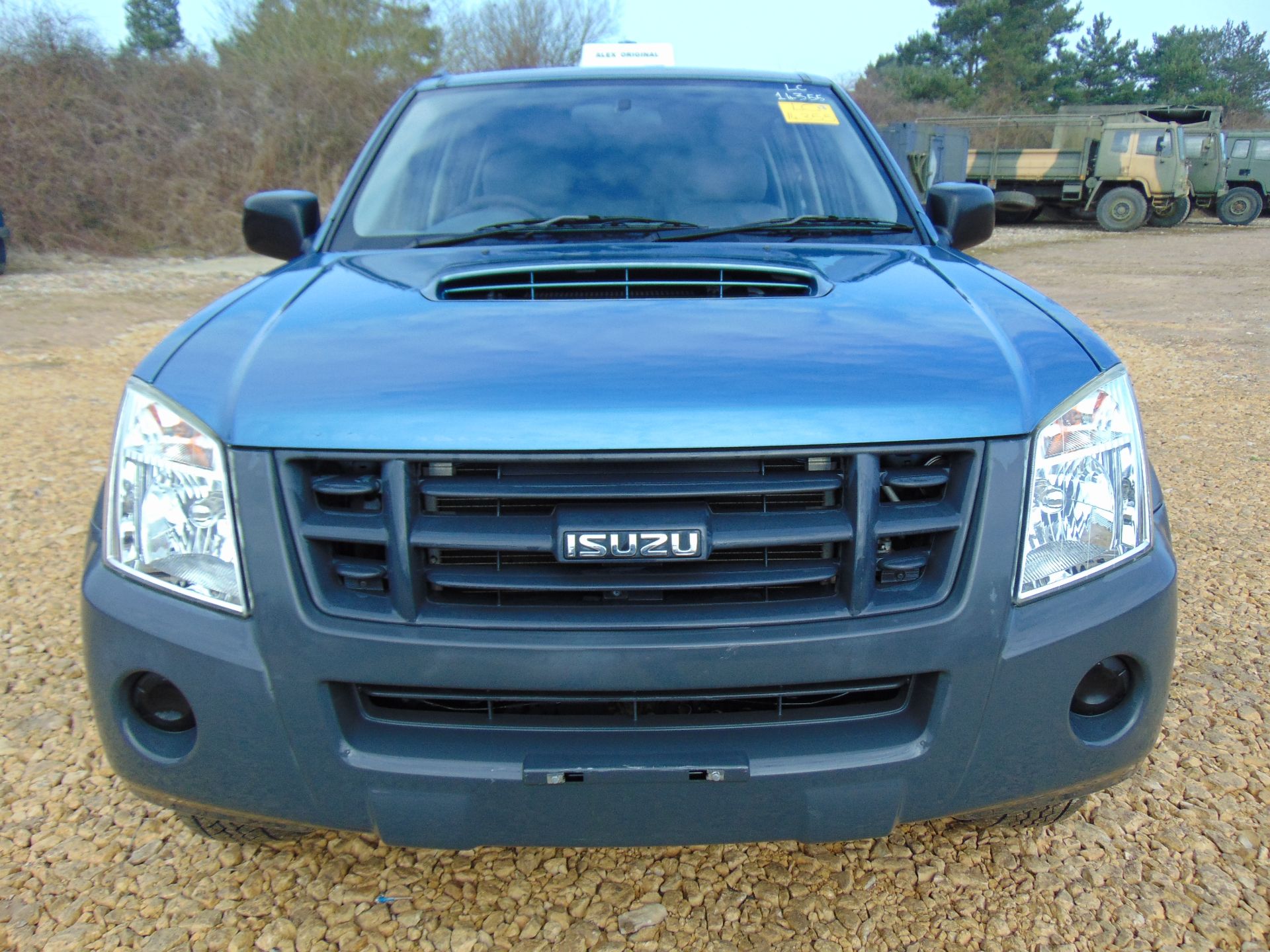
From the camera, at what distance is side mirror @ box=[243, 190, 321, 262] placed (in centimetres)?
270

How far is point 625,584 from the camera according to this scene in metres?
1.52

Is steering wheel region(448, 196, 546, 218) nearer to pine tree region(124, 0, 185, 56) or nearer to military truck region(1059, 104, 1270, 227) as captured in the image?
military truck region(1059, 104, 1270, 227)

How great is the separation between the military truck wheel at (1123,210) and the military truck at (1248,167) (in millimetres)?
3284

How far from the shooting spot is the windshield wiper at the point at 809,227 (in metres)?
2.47

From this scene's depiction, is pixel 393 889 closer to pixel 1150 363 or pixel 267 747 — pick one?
pixel 267 747

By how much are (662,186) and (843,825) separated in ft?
5.65

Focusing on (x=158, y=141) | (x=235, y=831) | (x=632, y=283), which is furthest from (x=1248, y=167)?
(x=235, y=831)

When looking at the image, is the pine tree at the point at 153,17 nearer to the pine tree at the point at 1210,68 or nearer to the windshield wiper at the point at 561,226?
the pine tree at the point at 1210,68

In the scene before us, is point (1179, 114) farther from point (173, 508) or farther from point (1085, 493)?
point (173, 508)

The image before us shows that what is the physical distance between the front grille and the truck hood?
0.14 ft

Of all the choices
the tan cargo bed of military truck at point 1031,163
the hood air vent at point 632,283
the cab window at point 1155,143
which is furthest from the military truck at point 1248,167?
the hood air vent at point 632,283

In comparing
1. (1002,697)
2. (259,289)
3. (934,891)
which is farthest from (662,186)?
(934,891)

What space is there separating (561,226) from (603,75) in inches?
28.6

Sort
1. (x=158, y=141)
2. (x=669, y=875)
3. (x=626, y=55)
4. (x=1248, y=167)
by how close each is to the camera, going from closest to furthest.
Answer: (x=669, y=875), (x=626, y=55), (x=158, y=141), (x=1248, y=167)
